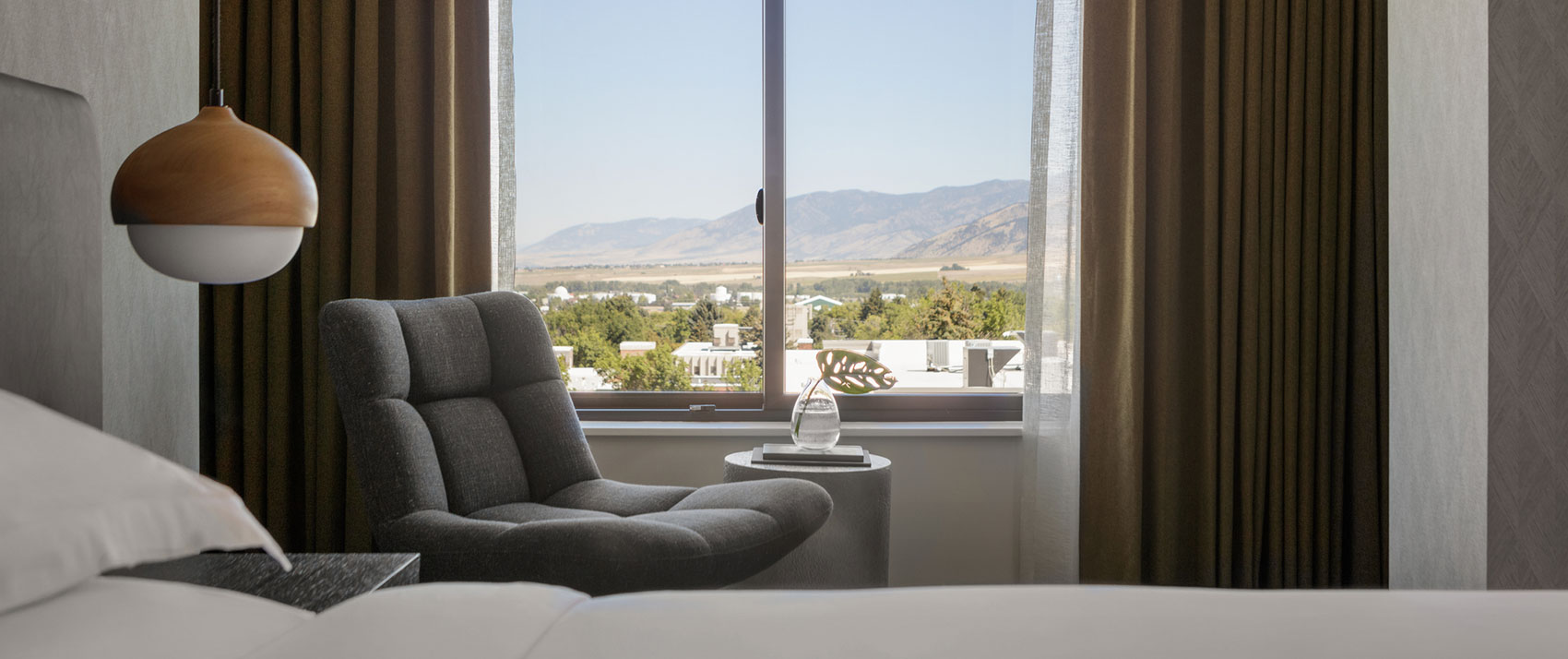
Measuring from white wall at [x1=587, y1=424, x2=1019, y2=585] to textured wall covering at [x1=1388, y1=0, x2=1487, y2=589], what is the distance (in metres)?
0.98

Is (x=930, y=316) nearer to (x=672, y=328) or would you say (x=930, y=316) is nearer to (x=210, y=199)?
(x=672, y=328)

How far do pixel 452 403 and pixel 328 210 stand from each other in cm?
88

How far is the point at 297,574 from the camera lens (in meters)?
1.37

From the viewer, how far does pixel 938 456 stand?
288cm

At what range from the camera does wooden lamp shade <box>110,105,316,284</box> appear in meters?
1.28

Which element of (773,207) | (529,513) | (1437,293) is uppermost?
(773,207)

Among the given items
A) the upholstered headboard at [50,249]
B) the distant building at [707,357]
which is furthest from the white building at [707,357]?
the upholstered headboard at [50,249]

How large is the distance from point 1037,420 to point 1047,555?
37 centimetres

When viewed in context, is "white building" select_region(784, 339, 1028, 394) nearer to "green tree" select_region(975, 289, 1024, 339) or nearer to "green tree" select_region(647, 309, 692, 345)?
"green tree" select_region(975, 289, 1024, 339)

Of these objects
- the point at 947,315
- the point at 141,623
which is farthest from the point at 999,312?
the point at 141,623

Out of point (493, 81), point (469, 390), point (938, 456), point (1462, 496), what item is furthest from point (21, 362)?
point (1462, 496)

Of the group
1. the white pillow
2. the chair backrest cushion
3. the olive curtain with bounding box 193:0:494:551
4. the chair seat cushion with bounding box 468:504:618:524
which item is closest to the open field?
the olive curtain with bounding box 193:0:494:551

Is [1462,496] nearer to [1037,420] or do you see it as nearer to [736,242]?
[1037,420]

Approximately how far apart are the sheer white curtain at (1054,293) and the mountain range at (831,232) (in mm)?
273
